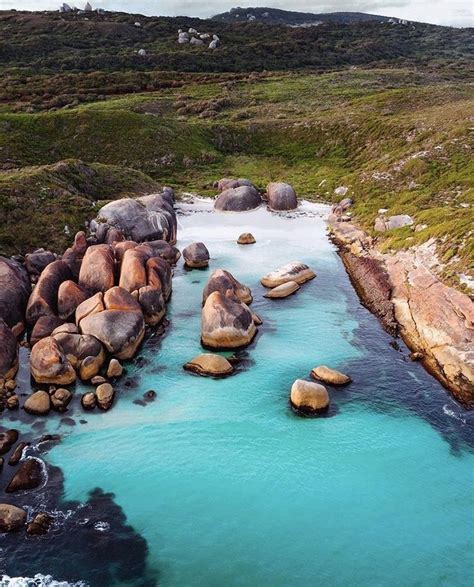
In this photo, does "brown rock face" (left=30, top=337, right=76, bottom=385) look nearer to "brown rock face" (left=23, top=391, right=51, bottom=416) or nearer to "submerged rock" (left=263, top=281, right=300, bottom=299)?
"brown rock face" (left=23, top=391, right=51, bottom=416)

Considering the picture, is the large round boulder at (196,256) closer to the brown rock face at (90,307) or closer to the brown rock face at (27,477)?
the brown rock face at (90,307)

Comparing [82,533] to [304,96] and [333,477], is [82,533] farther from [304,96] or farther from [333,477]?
[304,96]

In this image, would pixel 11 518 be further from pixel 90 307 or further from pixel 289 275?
pixel 289 275

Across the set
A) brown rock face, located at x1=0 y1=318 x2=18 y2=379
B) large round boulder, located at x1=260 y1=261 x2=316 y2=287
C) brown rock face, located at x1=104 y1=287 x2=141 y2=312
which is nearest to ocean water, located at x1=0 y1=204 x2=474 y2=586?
brown rock face, located at x1=104 y1=287 x2=141 y2=312

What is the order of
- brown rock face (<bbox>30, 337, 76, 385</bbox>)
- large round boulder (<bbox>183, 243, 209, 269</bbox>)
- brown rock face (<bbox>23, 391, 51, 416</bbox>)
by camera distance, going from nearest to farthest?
1. brown rock face (<bbox>23, 391, 51, 416</bbox>)
2. brown rock face (<bbox>30, 337, 76, 385</bbox>)
3. large round boulder (<bbox>183, 243, 209, 269</bbox>)

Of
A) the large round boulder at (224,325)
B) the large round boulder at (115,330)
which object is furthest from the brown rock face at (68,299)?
the large round boulder at (224,325)

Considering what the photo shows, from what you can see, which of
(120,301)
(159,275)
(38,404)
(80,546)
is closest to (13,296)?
(120,301)
